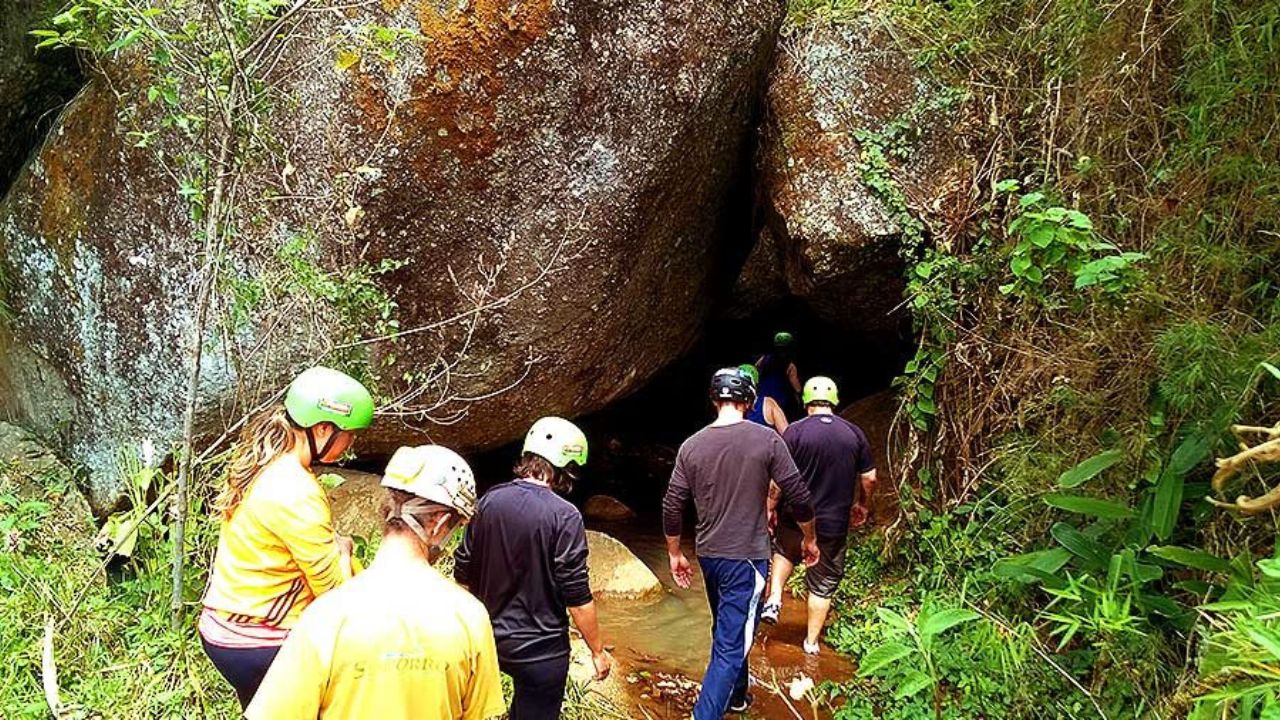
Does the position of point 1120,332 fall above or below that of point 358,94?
below

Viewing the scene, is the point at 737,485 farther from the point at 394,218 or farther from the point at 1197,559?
the point at 394,218

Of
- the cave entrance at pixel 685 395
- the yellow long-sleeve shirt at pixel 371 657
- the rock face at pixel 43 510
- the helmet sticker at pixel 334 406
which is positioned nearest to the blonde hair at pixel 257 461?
the helmet sticker at pixel 334 406

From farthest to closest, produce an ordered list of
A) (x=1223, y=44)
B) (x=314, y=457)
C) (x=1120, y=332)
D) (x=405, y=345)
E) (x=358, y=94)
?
(x=405, y=345) → (x=358, y=94) → (x=1120, y=332) → (x=1223, y=44) → (x=314, y=457)

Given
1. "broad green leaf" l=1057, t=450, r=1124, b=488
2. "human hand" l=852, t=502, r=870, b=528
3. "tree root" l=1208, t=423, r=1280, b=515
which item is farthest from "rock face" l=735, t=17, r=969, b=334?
"tree root" l=1208, t=423, r=1280, b=515

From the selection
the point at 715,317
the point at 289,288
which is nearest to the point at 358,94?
the point at 289,288

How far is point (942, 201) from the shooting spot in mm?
5809

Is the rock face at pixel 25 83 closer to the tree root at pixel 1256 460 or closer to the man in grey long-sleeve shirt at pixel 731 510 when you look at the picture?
the man in grey long-sleeve shirt at pixel 731 510

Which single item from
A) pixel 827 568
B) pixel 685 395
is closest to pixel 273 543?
pixel 827 568

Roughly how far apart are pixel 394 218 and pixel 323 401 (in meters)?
2.79

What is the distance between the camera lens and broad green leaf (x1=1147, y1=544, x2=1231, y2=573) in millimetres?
3037

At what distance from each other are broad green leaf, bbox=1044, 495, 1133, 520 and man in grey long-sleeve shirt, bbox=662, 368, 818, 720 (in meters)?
1.22

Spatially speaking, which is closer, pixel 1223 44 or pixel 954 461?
pixel 1223 44

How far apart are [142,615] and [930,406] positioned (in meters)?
5.06

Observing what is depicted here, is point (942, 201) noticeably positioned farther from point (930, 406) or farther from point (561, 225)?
point (561, 225)
